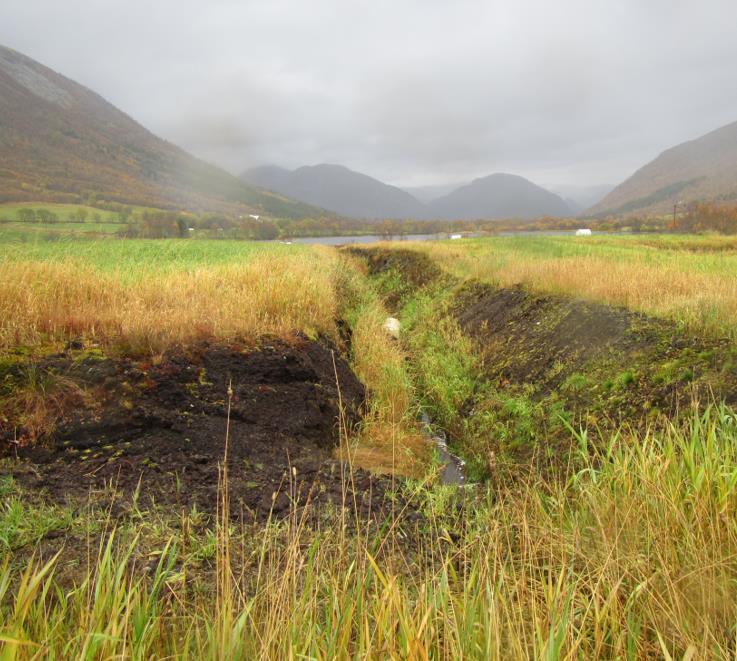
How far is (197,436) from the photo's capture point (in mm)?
4574

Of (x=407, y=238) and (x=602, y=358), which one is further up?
(x=407, y=238)

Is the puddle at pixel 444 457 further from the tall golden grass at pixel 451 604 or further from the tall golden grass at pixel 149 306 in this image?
the tall golden grass at pixel 451 604

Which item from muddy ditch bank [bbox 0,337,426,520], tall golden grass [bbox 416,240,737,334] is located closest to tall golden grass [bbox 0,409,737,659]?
muddy ditch bank [bbox 0,337,426,520]

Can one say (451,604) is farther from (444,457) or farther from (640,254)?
(640,254)

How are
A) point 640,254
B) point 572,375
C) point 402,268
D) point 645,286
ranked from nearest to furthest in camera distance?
point 572,375 → point 645,286 → point 640,254 → point 402,268

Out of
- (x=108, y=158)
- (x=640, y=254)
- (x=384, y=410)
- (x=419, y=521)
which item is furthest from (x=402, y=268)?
(x=108, y=158)

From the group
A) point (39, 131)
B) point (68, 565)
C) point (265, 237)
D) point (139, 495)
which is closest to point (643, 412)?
point (139, 495)

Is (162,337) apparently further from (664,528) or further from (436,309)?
(436,309)

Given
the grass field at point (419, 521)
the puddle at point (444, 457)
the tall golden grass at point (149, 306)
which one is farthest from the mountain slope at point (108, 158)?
the puddle at point (444, 457)

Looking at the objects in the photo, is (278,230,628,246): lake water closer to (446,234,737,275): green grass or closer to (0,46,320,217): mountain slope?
(446,234,737,275): green grass

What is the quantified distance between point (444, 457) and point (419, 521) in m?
3.01

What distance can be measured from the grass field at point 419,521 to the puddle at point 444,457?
0.80 feet

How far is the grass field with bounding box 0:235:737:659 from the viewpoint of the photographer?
5.63ft

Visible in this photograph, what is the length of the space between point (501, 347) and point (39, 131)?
589 feet
